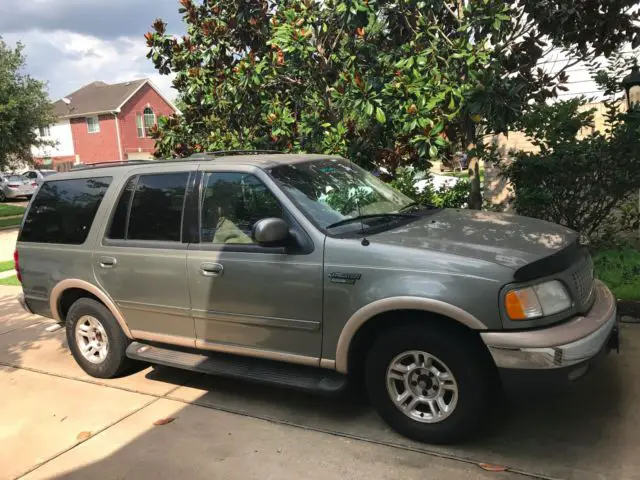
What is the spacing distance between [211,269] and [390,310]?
1.39 metres

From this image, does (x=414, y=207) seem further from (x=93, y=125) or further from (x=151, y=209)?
(x=93, y=125)

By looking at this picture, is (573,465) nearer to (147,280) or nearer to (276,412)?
(276,412)

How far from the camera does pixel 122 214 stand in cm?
456

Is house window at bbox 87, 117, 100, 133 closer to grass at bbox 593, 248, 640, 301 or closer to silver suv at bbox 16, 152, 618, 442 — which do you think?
silver suv at bbox 16, 152, 618, 442

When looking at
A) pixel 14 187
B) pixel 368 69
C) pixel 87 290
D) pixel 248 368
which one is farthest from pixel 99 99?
pixel 248 368

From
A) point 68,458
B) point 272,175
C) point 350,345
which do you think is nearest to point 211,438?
point 68,458

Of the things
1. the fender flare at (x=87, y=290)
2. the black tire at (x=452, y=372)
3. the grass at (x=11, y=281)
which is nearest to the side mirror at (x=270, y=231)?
the black tire at (x=452, y=372)

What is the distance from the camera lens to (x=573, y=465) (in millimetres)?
3098

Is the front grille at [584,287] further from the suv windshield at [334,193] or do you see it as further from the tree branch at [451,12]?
the tree branch at [451,12]

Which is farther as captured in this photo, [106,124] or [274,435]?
[106,124]

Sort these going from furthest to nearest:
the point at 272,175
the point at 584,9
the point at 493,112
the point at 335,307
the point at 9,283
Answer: the point at 9,283
the point at 584,9
the point at 493,112
the point at 272,175
the point at 335,307

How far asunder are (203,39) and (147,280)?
16.8ft

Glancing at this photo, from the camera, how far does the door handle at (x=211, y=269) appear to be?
390cm

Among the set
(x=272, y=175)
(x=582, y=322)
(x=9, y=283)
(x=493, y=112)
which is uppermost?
(x=493, y=112)
